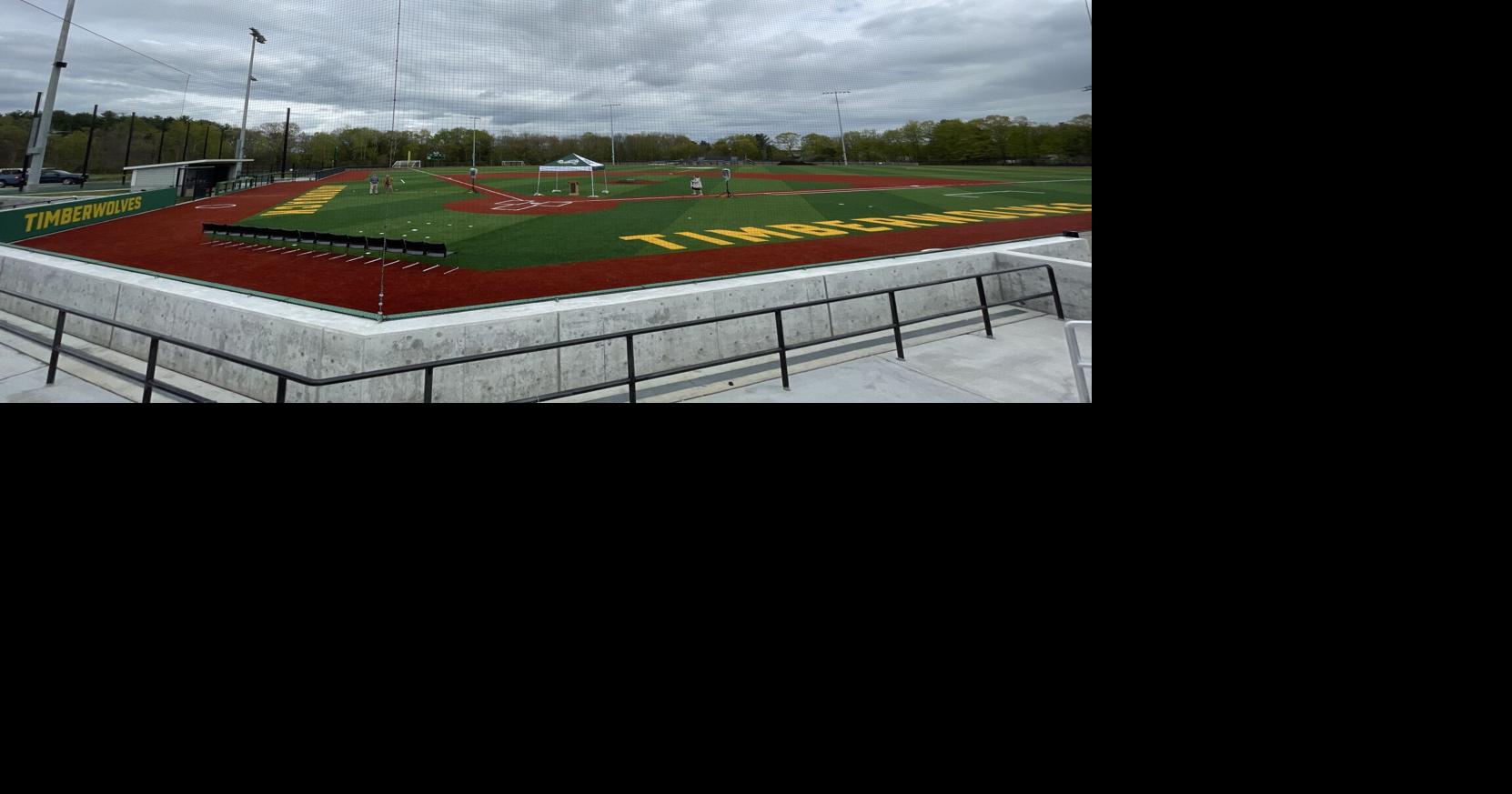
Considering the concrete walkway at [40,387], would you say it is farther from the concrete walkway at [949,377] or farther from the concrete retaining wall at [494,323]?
the concrete walkway at [949,377]

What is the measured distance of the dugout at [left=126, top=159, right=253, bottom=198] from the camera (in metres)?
17.2

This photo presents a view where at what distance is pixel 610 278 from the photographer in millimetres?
10555

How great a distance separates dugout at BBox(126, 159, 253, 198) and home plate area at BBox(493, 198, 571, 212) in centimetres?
721

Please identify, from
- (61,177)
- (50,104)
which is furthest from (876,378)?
(61,177)

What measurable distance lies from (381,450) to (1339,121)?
5507 millimetres

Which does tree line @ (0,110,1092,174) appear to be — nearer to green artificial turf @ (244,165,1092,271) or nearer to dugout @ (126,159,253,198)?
dugout @ (126,159,253,198)

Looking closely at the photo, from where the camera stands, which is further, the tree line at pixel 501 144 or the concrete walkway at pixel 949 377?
the tree line at pixel 501 144

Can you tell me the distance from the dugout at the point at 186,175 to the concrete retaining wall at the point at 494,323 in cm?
994

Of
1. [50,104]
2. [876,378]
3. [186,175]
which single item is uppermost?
[50,104]

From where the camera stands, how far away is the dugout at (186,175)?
1717cm

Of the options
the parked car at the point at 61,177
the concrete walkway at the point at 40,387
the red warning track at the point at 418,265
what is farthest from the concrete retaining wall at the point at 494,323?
the parked car at the point at 61,177

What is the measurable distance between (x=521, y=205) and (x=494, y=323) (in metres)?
17.4

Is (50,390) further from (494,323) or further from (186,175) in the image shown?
(186,175)

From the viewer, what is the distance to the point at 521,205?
21578 millimetres
